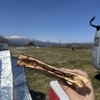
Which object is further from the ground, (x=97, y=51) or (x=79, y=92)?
(x=79, y=92)

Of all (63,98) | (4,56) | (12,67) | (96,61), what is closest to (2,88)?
(12,67)

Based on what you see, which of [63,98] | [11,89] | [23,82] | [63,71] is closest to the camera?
[63,71]

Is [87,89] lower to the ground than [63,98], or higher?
higher

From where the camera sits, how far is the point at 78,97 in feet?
2.94

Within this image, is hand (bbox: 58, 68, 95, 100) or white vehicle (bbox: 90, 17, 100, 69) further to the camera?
white vehicle (bbox: 90, 17, 100, 69)

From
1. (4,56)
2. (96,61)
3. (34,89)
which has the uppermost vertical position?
(4,56)

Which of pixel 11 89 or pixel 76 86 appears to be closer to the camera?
pixel 76 86

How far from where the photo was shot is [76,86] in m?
0.93

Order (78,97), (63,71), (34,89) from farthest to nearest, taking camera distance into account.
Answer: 1. (34,89)
2. (63,71)
3. (78,97)

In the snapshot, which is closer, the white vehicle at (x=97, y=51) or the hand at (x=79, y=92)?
the hand at (x=79, y=92)

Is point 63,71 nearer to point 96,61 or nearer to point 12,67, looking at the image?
point 12,67

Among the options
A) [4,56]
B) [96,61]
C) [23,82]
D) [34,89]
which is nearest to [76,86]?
[23,82]

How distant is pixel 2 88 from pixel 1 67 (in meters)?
0.53

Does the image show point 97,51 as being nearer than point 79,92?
No
